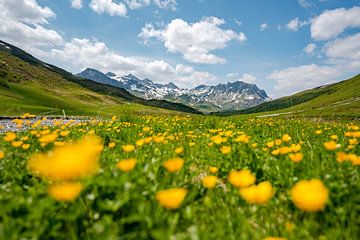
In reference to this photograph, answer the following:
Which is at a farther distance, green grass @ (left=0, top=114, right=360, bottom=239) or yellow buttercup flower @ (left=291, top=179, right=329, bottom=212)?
green grass @ (left=0, top=114, right=360, bottom=239)

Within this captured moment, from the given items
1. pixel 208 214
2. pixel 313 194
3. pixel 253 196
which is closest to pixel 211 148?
pixel 208 214

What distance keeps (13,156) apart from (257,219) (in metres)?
3.78

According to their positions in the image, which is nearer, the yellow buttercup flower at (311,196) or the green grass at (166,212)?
the yellow buttercup flower at (311,196)

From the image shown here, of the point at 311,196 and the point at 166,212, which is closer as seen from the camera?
the point at 311,196

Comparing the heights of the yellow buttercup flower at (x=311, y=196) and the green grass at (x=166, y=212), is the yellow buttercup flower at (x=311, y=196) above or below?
above

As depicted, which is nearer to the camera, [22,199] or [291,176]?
[22,199]

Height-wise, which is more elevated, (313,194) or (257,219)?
(313,194)

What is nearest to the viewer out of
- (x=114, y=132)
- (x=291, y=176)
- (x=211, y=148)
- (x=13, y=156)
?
(x=291, y=176)

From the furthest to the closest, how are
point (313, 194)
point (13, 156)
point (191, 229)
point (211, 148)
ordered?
point (211, 148)
point (13, 156)
point (191, 229)
point (313, 194)

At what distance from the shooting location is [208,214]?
2.79 m

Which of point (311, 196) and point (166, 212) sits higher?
point (311, 196)

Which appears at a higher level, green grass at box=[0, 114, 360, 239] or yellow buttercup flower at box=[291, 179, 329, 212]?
yellow buttercup flower at box=[291, 179, 329, 212]

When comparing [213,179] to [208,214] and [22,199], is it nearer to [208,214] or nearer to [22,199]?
[208,214]

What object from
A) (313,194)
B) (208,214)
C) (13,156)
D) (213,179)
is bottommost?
(13,156)
